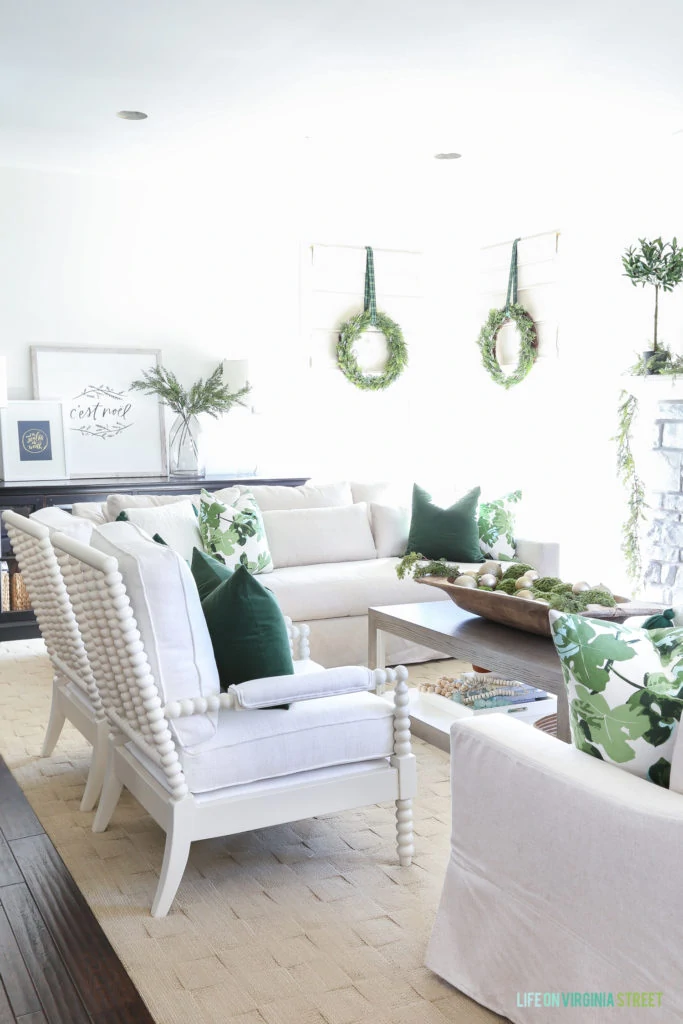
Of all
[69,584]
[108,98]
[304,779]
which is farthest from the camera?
[108,98]

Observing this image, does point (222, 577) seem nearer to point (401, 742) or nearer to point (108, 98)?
point (401, 742)

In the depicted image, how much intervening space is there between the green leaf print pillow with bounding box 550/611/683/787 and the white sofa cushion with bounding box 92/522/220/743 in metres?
1.00

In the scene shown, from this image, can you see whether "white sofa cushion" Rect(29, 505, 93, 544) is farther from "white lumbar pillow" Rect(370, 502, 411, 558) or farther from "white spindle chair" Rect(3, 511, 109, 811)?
"white lumbar pillow" Rect(370, 502, 411, 558)

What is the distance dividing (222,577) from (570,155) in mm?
3927

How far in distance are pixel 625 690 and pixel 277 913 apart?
125 centimetres

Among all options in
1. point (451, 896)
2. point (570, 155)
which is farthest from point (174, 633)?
point (570, 155)

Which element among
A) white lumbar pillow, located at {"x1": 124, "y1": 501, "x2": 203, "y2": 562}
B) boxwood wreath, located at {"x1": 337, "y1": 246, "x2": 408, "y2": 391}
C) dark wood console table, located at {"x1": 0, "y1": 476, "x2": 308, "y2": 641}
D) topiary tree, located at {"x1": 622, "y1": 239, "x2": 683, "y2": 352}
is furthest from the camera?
boxwood wreath, located at {"x1": 337, "y1": 246, "x2": 408, "y2": 391}

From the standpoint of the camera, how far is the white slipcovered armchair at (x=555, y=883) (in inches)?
62.1

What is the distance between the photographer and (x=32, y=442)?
5961 millimetres

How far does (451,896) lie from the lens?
82.1 inches

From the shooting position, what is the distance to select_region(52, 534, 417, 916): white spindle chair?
2.37 m

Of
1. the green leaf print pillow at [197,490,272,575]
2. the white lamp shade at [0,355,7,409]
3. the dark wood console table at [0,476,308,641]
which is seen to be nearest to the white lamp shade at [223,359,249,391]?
the dark wood console table at [0,476,308,641]

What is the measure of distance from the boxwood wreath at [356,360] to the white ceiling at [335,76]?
5.29 feet

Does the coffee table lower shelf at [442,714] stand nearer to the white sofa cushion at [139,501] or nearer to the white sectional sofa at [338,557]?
the white sectional sofa at [338,557]
